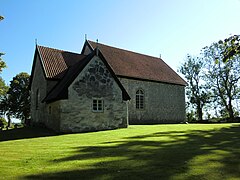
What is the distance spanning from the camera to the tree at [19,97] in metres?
46.2

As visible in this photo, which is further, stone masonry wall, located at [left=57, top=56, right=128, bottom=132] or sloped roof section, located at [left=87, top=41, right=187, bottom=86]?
sloped roof section, located at [left=87, top=41, right=187, bottom=86]

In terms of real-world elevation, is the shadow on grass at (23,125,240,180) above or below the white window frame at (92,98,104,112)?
below

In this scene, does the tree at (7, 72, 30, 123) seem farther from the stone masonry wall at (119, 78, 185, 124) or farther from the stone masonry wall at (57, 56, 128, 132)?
the stone masonry wall at (57, 56, 128, 132)

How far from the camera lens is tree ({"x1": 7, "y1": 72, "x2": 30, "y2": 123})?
46156mm

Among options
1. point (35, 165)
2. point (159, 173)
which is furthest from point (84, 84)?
point (159, 173)

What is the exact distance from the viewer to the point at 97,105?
60.7ft

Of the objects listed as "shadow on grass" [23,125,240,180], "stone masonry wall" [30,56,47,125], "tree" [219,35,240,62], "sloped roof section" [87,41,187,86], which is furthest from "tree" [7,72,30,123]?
"tree" [219,35,240,62]

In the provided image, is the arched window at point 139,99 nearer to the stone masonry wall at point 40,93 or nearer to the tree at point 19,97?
the stone masonry wall at point 40,93

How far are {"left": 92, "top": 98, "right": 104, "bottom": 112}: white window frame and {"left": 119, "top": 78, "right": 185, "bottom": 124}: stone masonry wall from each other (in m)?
8.30

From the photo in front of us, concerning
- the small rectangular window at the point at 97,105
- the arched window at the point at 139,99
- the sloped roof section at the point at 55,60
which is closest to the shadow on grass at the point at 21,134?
the small rectangular window at the point at 97,105

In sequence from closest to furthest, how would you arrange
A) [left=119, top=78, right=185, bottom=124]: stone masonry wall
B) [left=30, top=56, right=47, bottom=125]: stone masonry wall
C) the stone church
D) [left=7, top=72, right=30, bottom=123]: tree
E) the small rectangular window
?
1. the stone church
2. the small rectangular window
3. [left=30, top=56, right=47, bottom=125]: stone masonry wall
4. [left=119, top=78, right=185, bottom=124]: stone masonry wall
5. [left=7, top=72, right=30, bottom=123]: tree

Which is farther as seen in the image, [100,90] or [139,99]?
[139,99]

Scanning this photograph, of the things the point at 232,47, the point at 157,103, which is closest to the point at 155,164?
the point at 232,47

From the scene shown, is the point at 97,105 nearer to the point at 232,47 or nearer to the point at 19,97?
the point at 232,47
